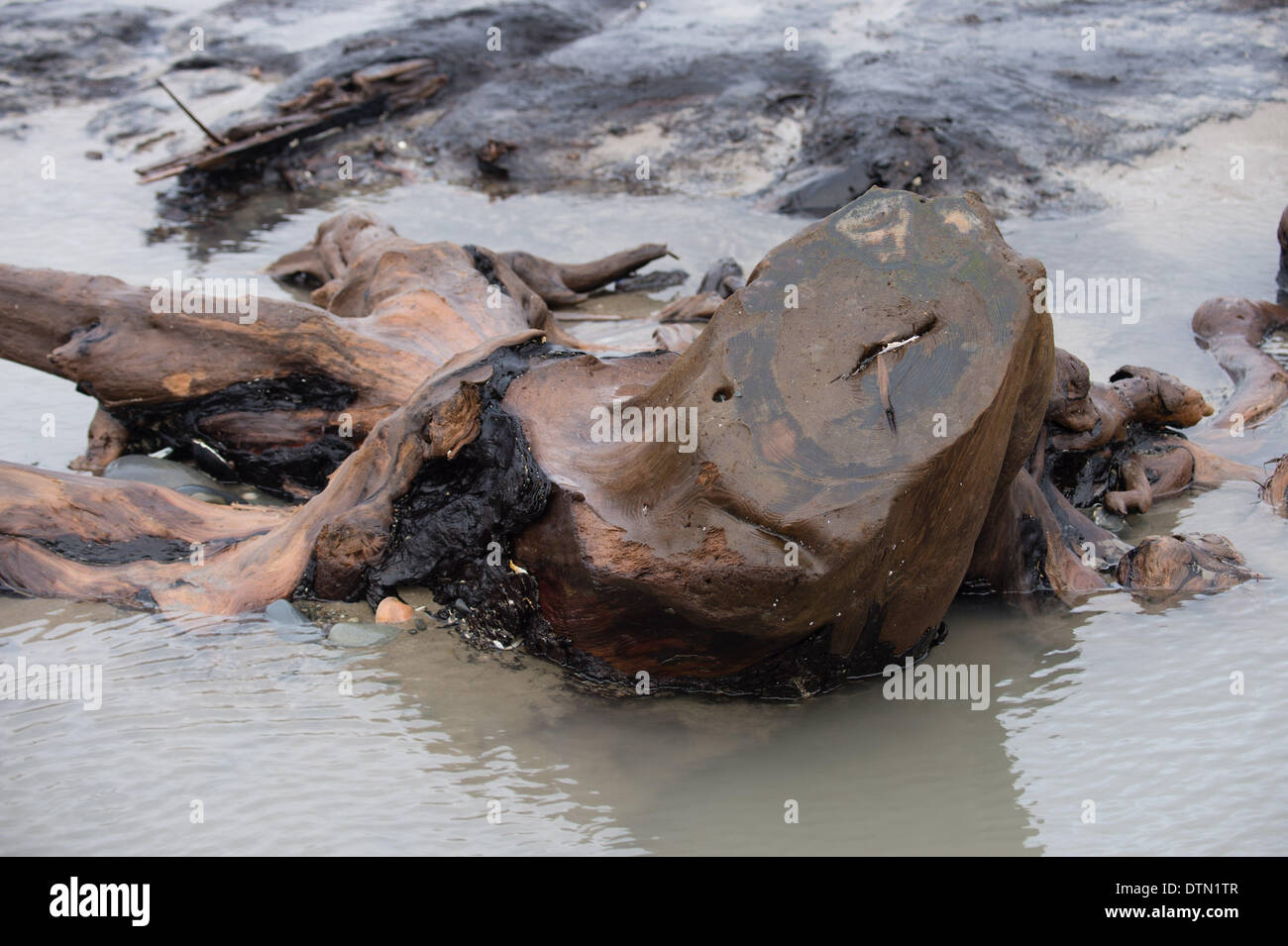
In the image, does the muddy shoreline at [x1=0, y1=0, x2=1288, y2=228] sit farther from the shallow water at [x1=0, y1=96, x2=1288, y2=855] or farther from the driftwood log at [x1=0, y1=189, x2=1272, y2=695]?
the shallow water at [x1=0, y1=96, x2=1288, y2=855]

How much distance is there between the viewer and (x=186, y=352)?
480 centimetres

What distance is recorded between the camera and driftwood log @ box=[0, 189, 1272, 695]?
3.24 m

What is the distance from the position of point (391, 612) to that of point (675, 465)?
1.14 metres

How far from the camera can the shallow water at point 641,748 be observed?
302 centimetres

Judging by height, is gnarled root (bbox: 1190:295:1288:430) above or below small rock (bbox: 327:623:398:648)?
Result: above

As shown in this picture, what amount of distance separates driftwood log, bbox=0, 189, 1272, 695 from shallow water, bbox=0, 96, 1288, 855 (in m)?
0.17

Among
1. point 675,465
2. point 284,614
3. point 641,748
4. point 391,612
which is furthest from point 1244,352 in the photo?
point 284,614

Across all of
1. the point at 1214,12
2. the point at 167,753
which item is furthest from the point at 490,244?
the point at 1214,12

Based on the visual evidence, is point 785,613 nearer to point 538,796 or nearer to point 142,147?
point 538,796

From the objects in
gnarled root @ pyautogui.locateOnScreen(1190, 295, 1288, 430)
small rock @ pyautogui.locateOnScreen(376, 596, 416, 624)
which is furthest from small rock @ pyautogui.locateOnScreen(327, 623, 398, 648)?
gnarled root @ pyautogui.locateOnScreen(1190, 295, 1288, 430)

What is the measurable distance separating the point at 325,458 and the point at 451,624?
1378 mm

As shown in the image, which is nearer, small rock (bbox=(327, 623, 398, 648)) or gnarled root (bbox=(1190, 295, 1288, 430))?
small rock (bbox=(327, 623, 398, 648))

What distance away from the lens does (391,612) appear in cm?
392
